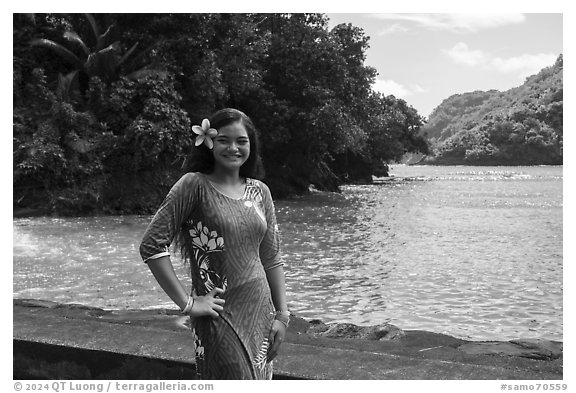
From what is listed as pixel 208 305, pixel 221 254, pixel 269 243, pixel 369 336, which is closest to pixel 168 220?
pixel 221 254

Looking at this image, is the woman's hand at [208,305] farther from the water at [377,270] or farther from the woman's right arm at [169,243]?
the water at [377,270]

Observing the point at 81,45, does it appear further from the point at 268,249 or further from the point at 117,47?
the point at 268,249

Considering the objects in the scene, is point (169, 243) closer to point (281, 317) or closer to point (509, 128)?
point (281, 317)

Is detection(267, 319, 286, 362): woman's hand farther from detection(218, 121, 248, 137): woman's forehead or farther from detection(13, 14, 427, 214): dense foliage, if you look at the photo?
detection(13, 14, 427, 214): dense foliage

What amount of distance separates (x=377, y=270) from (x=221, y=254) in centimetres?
930

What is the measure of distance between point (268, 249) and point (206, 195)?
1.25 feet

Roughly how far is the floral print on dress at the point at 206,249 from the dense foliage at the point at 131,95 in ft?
57.7

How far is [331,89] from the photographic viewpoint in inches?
1056

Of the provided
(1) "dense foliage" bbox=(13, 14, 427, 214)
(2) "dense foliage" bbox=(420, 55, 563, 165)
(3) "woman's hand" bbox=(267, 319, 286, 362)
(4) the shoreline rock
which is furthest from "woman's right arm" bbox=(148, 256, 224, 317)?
(2) "dense foliage" bbox=(420, 55, 563, 165)

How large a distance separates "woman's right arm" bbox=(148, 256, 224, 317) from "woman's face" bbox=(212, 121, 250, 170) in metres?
0.40

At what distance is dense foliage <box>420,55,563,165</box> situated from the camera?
7650 centimetres

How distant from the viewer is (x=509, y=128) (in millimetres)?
86500

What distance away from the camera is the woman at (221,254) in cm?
226
